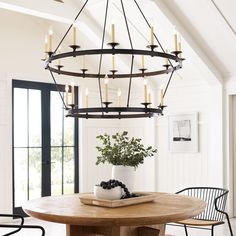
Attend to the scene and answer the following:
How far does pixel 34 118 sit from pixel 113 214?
4.12 m

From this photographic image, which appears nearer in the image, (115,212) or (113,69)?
(115,212)

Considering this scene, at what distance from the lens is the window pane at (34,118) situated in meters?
6.55

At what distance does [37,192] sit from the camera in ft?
21.7

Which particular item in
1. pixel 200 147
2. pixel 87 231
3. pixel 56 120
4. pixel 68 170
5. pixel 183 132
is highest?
pixel 56 120

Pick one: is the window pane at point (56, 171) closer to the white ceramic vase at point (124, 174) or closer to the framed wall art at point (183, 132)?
the framed wall art at point (183, 132)

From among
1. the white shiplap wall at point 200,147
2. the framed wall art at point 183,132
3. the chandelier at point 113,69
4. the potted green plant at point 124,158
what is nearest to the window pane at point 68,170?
the white shiplap wall at point 200,147

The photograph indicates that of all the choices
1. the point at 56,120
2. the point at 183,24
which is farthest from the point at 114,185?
the point at 56,120

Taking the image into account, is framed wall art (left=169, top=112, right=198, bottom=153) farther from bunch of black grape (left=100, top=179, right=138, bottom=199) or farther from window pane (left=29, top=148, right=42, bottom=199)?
bunch of black grape (left=100, top=179, right=138, bottom=199)

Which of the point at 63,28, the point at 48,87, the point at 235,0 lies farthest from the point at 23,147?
the point at 235,0

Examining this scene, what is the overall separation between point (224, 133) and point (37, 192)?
3.13 meters

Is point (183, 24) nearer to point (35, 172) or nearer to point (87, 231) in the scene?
point (35, 172)

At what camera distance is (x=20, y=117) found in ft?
21.1

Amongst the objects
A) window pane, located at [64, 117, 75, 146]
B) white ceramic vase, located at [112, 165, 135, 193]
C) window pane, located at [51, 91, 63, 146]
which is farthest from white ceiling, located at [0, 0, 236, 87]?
white ceramic vase, located at [112, 165, 135, 193]

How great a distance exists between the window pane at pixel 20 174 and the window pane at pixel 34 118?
0.22 m
